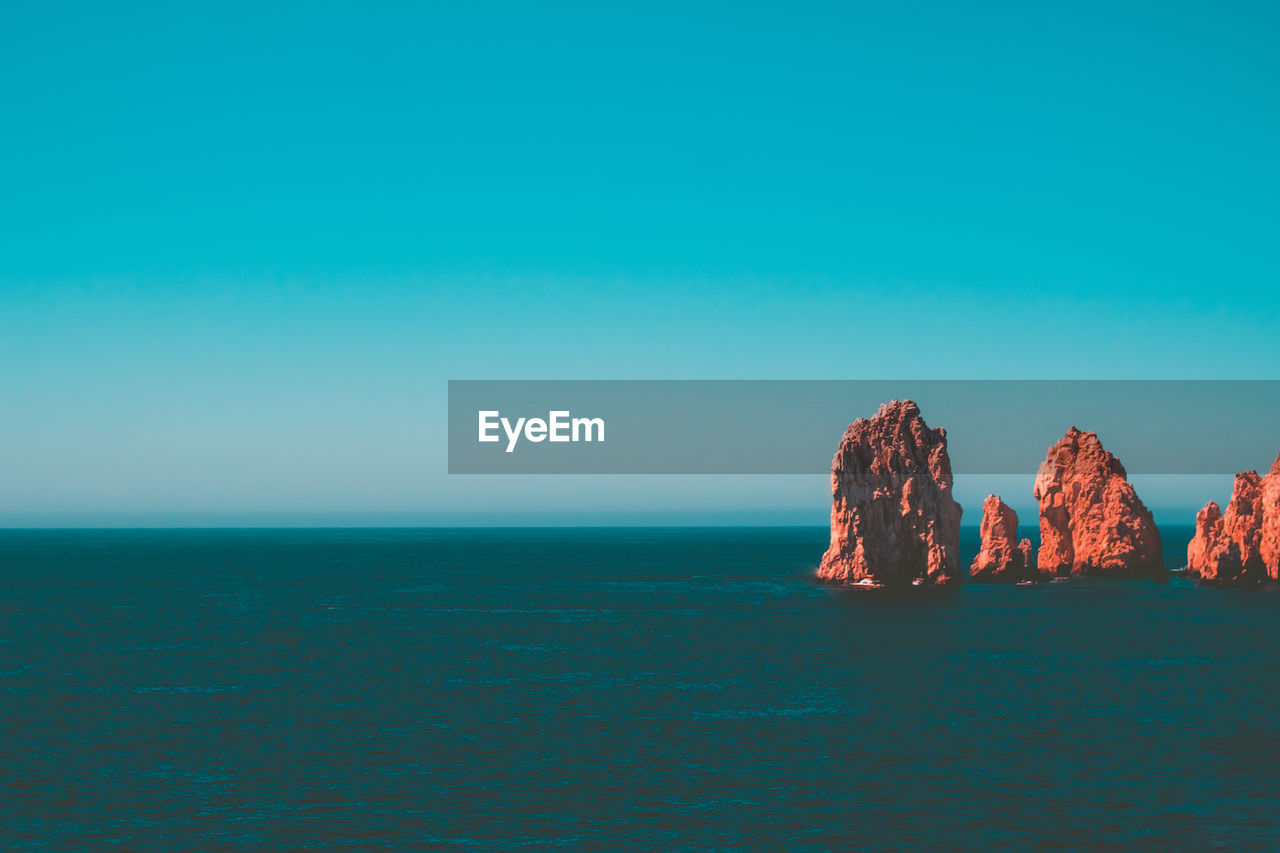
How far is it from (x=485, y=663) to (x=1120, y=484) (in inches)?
3479

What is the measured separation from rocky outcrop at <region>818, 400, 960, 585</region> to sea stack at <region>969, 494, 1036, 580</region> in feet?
28.6

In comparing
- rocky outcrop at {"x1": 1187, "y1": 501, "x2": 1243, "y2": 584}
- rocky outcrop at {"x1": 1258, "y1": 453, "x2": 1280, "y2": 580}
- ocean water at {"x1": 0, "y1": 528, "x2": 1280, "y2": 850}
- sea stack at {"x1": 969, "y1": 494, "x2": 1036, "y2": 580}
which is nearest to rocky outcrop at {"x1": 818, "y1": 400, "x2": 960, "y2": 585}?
sea stack at {"x1": 969, "y1": 494, "x2": 1036, "y2": 580}

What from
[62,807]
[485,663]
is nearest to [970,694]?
[485,663]

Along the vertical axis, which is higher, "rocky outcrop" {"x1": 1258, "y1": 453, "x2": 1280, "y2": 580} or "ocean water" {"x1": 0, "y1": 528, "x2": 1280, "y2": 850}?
"rocky outcrop" {"x1": 1258, "y1": 453, "x2": 1280, "y2": 580}

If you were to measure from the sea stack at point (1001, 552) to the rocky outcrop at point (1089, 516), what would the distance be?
3845 millimetres

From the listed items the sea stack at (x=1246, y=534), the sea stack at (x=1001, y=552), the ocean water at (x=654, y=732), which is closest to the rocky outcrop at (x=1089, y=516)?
the sea stack at (x=1001, y=552)

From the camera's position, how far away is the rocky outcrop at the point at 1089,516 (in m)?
125

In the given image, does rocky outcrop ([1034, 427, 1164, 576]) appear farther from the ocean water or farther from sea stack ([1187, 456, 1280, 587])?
the ocean water

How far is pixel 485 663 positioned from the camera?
6631cm

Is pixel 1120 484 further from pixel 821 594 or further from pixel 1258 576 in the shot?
pixel 821 594

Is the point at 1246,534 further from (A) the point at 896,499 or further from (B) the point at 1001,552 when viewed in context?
(A) the point at 896,499

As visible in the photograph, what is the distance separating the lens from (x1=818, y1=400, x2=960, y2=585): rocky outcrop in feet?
372

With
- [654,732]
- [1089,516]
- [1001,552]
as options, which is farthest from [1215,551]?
[654,732]

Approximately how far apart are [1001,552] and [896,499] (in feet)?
68.2
